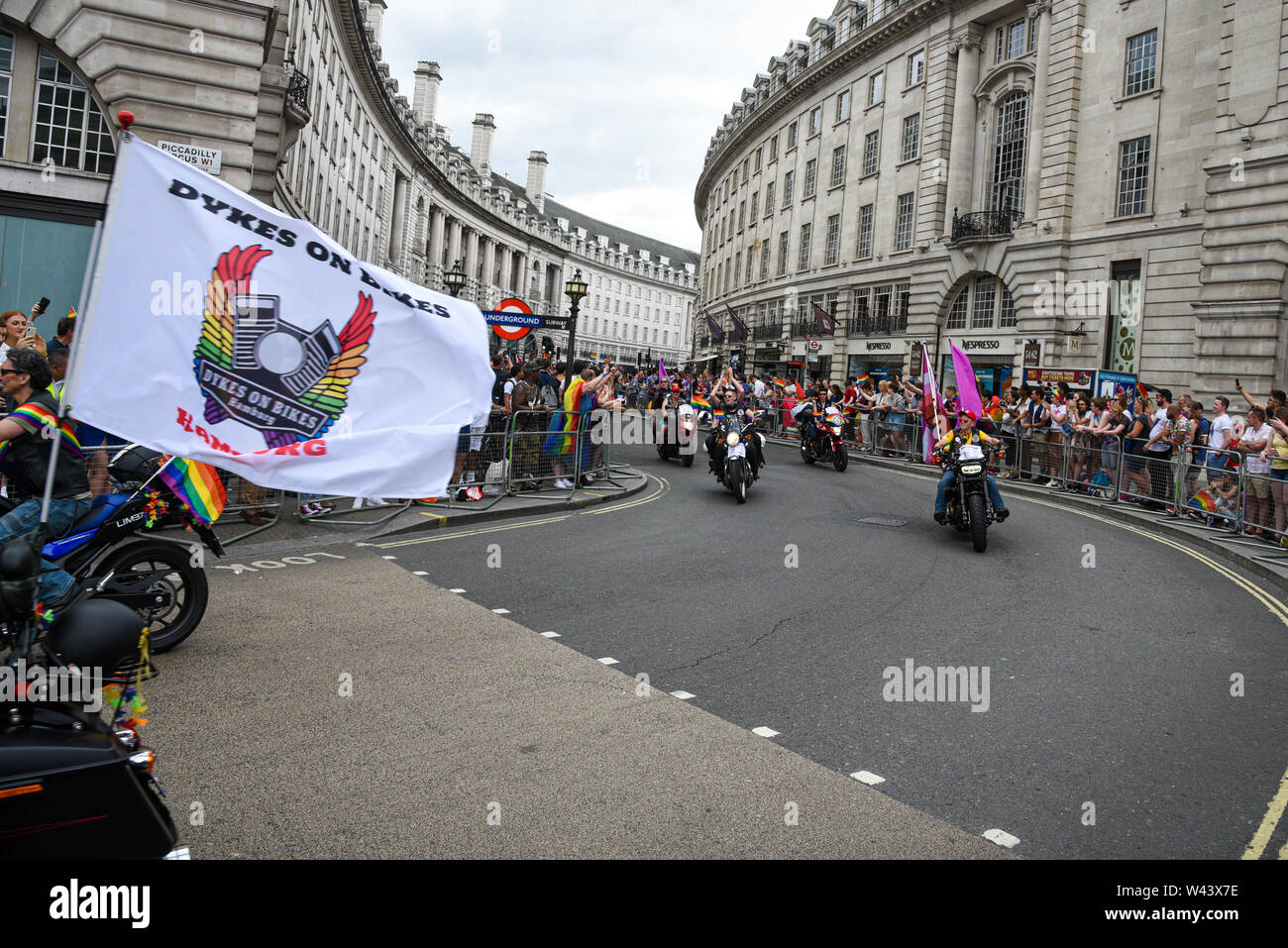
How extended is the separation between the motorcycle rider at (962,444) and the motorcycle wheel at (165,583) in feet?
28.6

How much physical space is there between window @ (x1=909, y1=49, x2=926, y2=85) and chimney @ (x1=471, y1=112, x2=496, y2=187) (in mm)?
50493

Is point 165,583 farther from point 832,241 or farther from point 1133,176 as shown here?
point 832,241

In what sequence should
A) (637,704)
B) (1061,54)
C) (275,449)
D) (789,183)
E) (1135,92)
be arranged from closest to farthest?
(275,449)
(637,704)
(1135,92)
(1061,54)
(789,183)

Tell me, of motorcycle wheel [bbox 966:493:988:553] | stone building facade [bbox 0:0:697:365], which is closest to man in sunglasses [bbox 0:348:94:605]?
stone building facade [bbox 0:0:697:365]

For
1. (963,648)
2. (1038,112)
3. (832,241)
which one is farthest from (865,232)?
(963,648)

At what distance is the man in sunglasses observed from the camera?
519 centimetres

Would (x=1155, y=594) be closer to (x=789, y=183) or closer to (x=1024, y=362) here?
(x=1024, y=362)

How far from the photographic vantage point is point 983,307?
34719 mm

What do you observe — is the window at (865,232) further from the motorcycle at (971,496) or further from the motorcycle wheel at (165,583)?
the motorcycle wheel at (165,583)

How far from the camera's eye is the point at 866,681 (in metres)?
5.68

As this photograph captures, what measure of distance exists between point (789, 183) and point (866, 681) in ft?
160

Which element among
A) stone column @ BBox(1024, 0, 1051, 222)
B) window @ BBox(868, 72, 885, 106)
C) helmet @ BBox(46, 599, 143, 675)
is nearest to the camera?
helmet @ BBox(46, 599, 143, 675)

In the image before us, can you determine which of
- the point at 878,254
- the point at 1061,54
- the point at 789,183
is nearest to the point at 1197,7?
the point at 1061,54

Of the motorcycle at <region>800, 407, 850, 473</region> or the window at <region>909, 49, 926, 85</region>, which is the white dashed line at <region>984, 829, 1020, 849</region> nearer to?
the motorcycle at <region>800, 407, 850, 473</region>
